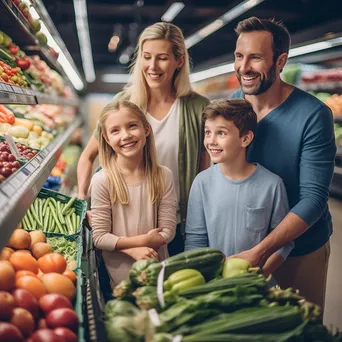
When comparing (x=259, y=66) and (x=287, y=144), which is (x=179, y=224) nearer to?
(x=287, y=144)

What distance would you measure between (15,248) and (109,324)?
853mm

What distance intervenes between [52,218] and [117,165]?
87 cm

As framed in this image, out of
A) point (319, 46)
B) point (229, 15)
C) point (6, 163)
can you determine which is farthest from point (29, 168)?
point (319, 46)

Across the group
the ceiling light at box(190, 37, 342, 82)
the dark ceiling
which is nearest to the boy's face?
the ceiling light at box(190, 37, 342, 82)

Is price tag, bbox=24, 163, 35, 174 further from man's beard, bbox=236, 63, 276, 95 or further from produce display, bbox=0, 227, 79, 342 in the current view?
man's beard, bbox=236, 63, 276, 95

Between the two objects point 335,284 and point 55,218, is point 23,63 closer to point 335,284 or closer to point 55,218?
point 55,218

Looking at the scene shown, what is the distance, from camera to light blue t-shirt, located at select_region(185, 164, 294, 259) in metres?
2.27

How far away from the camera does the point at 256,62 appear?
2.36 m

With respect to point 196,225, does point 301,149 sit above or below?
above

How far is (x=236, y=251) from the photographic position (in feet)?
7.55

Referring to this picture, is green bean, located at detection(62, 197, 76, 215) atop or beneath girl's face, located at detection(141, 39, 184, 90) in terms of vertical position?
beneath

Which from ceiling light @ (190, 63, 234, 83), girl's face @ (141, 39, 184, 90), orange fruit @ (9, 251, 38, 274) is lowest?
orange fruit @ (9, 251, 38, 274)

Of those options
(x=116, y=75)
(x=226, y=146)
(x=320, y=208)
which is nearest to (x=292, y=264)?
(x=320, y=208)

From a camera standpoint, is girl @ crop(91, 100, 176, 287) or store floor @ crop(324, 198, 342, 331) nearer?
girl @ crop(91, 100, 176, 287)
